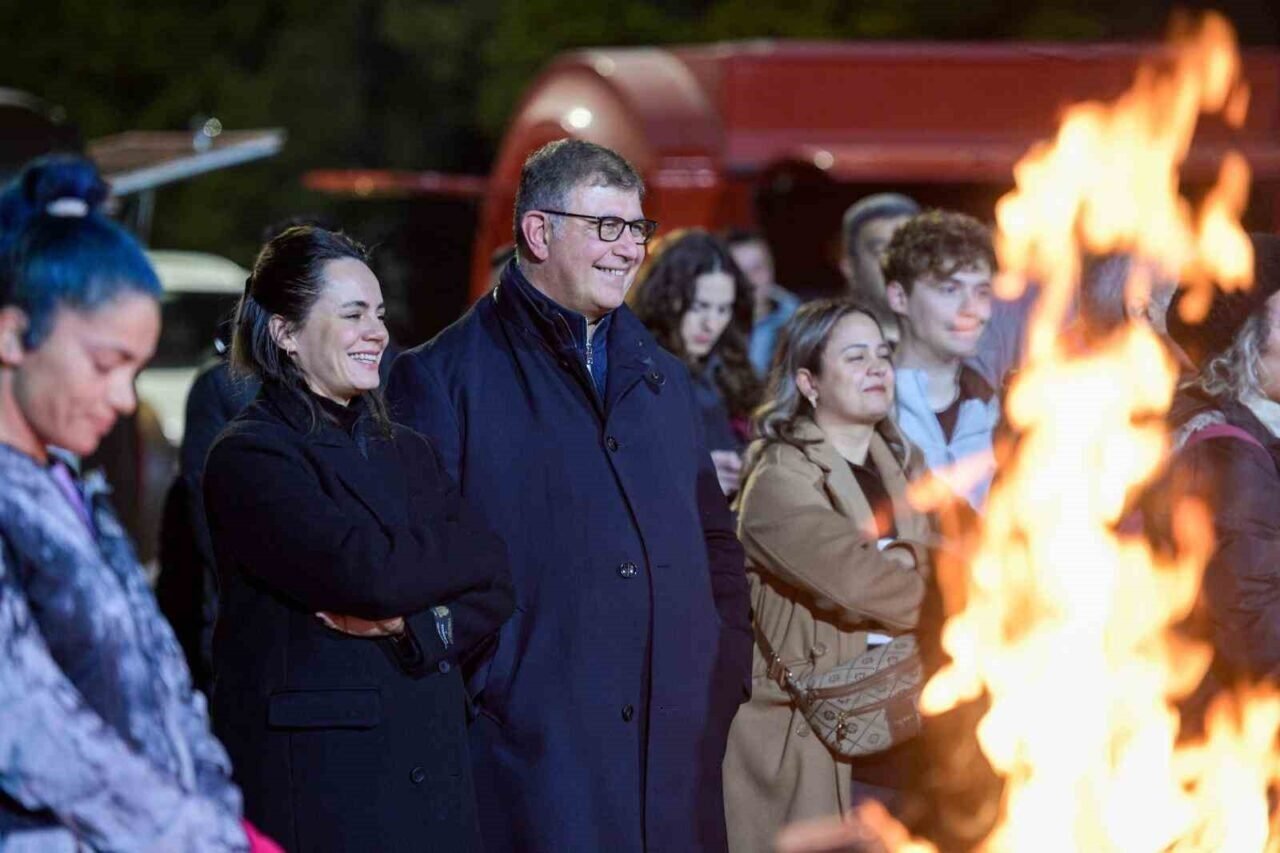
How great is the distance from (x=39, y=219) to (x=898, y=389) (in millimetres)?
3505

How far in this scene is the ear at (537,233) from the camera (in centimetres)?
484

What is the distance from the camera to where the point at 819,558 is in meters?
5.32

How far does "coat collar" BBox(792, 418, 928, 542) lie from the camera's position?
18.2 ft

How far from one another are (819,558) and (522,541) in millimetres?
967

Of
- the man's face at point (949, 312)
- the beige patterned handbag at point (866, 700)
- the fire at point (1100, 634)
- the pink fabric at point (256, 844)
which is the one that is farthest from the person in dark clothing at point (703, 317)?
the pink fabric at point (256, 844)

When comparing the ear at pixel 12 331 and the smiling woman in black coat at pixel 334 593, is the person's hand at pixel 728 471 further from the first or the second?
the ear at pixel 12 331

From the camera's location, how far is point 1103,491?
214 inches

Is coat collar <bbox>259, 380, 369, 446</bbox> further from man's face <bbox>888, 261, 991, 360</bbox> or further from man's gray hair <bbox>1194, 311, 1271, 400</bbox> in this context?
man's face <bbox>888, 261, 991, 360</bbox>

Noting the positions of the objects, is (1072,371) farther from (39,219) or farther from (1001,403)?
(39,219)

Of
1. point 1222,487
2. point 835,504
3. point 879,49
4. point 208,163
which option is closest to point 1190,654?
point 1222,487

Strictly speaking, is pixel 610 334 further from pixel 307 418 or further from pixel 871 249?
pixel 871 249

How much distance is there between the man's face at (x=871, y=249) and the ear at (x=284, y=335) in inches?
143

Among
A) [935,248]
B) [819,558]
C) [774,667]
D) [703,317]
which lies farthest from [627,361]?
[703,317]

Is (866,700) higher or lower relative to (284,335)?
lower
